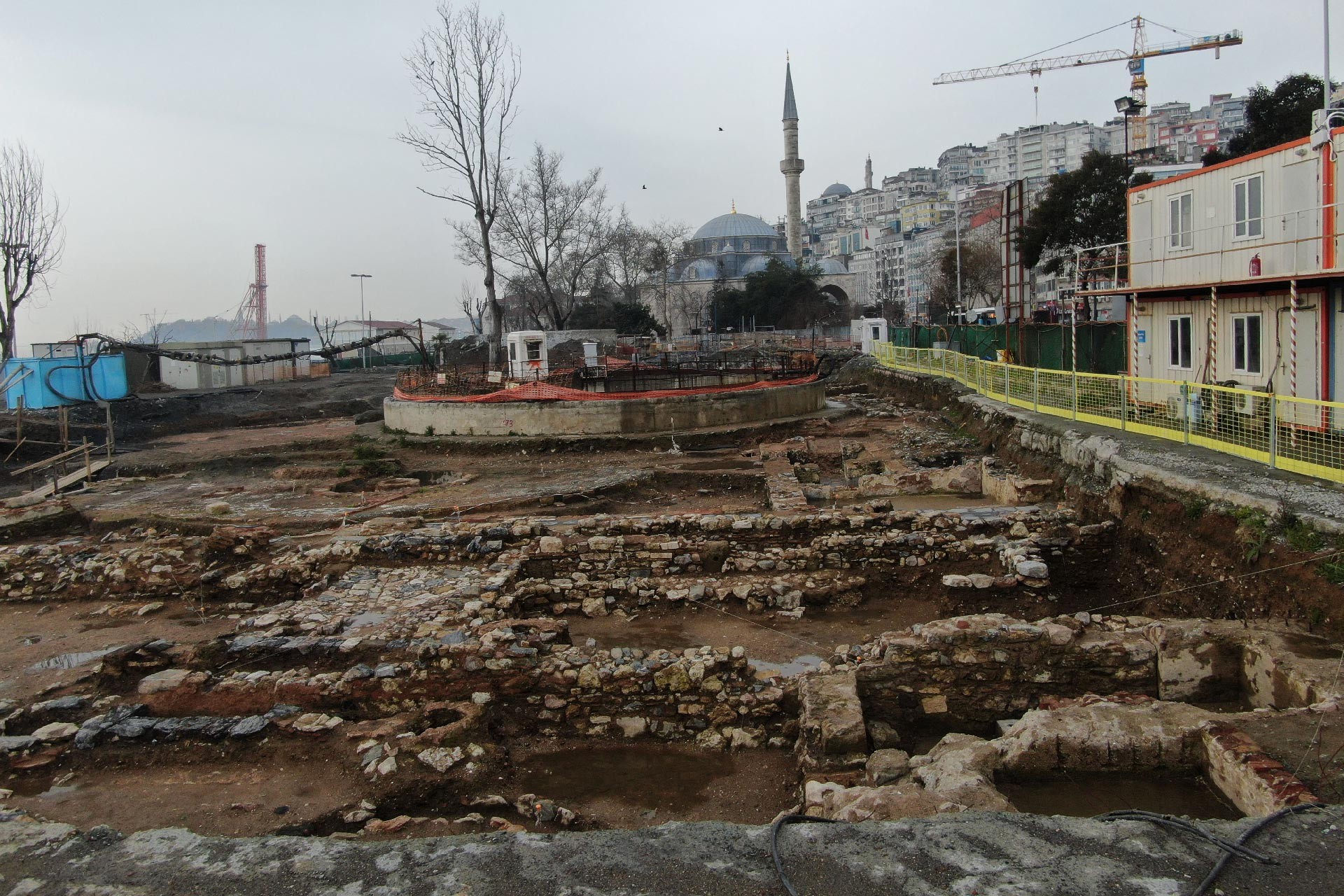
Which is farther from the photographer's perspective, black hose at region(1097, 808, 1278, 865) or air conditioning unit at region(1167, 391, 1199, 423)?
air conditioning unit at region(1167, 391, 1199, 423)

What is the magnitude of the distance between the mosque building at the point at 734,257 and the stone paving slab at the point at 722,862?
6461 centimetres

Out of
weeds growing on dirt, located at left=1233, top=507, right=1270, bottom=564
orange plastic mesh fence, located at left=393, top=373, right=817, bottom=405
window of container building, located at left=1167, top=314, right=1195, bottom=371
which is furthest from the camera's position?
orange plastic mesh fence, located at left=393, top=373, right=817, bottom=405

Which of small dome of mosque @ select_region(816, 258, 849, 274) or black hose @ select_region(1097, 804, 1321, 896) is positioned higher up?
small dome of mosque @ select_region(816, 258, 849, 274)

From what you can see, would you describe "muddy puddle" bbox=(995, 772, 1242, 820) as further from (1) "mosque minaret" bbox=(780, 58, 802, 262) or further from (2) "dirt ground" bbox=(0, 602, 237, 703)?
(1) "mosque minaret" bbox=(780, 58, 802, 262)

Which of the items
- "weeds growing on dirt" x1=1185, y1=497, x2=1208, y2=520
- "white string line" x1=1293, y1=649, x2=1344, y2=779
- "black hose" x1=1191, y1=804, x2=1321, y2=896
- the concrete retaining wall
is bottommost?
"white string line" x1=1293, y1=649, x2=1344, y2=779

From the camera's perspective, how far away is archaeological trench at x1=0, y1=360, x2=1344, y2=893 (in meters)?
5.34

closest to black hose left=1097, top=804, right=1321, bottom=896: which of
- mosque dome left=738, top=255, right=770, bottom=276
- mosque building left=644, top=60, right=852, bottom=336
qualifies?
mosque building left=644, top=60, right=852, bottom=336

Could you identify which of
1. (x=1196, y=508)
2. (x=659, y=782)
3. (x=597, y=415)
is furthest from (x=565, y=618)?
(x=597, y=415)

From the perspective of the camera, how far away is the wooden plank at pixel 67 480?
1781cm

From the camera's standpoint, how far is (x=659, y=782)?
6.15m

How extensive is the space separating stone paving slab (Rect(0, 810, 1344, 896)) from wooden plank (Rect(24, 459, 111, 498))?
16926 mm

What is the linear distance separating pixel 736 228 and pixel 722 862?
324 feet

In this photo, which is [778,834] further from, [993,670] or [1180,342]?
[1180,342]

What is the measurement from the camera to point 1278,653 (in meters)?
6.14
